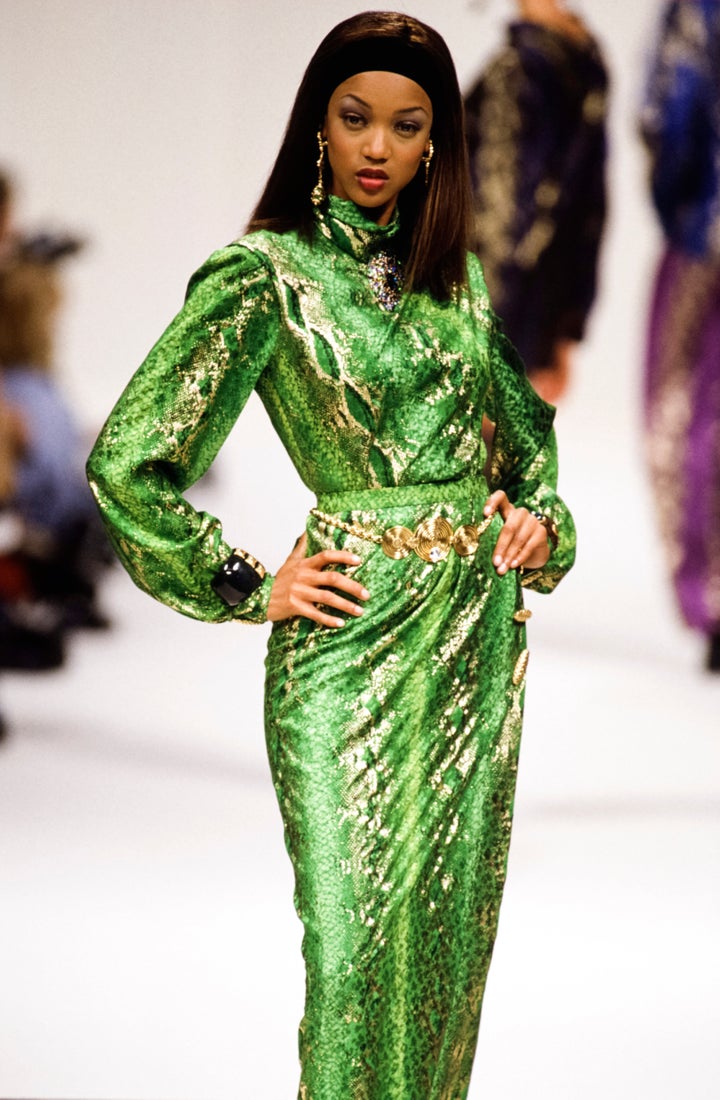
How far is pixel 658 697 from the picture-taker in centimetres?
559

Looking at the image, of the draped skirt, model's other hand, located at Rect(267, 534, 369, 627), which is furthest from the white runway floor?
model's other hand, located at Rect(267, 534, 369, 627)

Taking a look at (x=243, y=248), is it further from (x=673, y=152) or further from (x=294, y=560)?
(x=673, y=152)

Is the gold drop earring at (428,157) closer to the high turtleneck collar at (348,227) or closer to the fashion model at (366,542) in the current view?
the fashion model at (366,542)

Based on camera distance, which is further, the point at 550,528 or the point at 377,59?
the point at 550,528

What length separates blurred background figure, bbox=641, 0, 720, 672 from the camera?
5496 mm

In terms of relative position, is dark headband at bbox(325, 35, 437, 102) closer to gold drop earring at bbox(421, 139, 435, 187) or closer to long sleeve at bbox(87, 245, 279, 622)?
gold drop earring at bbox(421, 139, 435, 187)

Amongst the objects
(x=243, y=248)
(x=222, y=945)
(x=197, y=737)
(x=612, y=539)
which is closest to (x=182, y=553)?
(x=243, y=248)

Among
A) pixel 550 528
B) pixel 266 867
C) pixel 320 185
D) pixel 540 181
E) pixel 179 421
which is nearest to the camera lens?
pixel 179 421

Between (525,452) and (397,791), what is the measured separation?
60 centimetres

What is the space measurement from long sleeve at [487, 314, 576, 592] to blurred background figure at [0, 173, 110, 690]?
2.81m

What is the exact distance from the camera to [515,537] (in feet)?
8.73

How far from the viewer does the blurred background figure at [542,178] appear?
5270 mm

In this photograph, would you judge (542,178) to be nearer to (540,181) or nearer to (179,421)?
(540,181)

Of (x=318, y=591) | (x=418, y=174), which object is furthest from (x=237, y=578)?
(x=418, y=174)
